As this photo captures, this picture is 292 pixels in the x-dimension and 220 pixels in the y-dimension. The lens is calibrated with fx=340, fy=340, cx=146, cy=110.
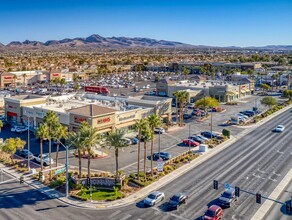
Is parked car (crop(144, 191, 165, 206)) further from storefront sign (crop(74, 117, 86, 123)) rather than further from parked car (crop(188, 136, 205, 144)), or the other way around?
parked car (crop(188, 136, 205, 144))

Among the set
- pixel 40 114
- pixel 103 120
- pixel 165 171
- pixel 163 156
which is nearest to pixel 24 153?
pixel 103 120

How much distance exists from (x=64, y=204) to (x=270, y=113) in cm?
7342

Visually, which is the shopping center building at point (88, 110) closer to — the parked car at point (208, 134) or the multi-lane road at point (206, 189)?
the parked car at point (208, 134)

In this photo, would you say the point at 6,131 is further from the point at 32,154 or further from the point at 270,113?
the point at 270,113

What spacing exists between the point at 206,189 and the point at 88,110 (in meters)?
30.5

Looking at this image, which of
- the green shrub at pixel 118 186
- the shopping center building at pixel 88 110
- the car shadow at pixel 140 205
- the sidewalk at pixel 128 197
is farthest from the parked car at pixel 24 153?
the car shadow at pixel 140 205

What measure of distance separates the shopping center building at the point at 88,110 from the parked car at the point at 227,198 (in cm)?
3068

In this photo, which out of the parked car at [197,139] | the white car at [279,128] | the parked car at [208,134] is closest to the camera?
the parked car at [197,139]

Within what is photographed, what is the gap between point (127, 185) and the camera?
46969mm

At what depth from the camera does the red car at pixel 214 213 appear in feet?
118

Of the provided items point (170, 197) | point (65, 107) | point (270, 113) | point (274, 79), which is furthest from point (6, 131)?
point (274, 79)

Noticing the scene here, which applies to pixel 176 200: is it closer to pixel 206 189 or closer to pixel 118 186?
pixel 206 189

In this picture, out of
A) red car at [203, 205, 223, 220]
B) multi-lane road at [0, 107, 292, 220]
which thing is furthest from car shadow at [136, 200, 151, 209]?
red car at [203, 205, 223, 220]

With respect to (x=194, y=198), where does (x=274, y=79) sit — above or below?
above
